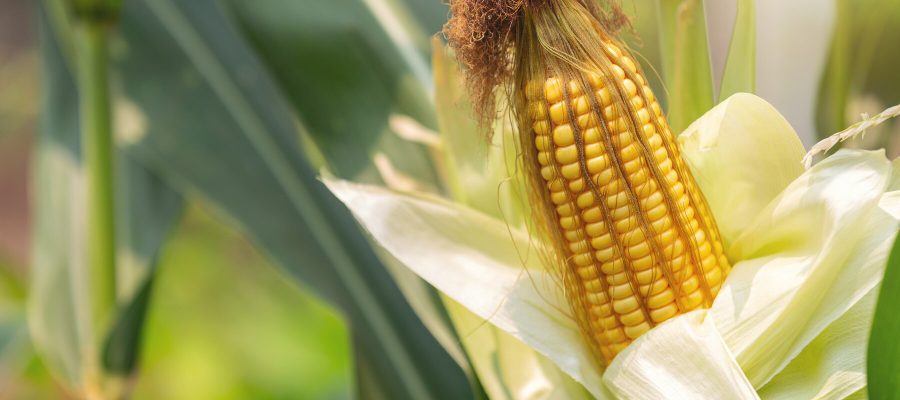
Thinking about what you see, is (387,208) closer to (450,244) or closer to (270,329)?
(450,244)

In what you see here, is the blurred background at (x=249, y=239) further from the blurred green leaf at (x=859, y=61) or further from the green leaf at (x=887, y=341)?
the green leaf at (x=887, y=341)

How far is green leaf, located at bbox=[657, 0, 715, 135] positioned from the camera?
32 centimetres

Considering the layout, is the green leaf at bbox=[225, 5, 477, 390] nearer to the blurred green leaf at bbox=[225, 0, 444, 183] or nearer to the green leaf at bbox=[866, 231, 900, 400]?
the blurred green leaf at bbox=[225, 0, 444, 183]

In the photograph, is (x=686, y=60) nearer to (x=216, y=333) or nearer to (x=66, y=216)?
(x=66, y=216)

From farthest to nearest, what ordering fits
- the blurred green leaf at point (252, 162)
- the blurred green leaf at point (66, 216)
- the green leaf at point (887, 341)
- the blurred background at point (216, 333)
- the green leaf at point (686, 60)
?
1. the blurred background at point (216, 333)
2. the blurred green leaf at point (66, 216)
3. the blurred green leaf at point (252, 162)
4. the green leaf at point (686, 60)
5. the green leaf at point (887, 341)

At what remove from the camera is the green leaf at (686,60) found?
32 cm

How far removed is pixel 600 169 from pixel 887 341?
0.11m

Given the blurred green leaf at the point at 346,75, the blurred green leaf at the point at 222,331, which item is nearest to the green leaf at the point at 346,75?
the blurred green leaf at the point at 346,75

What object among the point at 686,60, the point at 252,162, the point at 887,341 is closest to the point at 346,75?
the point at 252,162

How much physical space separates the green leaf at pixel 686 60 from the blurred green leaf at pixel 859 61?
95 millimetres

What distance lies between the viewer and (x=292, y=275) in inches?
19.8

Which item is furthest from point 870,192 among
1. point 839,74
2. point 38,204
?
point 38,204

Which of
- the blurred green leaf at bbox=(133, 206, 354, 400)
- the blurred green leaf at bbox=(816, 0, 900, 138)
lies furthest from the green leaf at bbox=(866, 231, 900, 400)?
the blurred green leaf at bbox=(133, 206, 354, 400)

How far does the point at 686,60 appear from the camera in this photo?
0.33 metres
